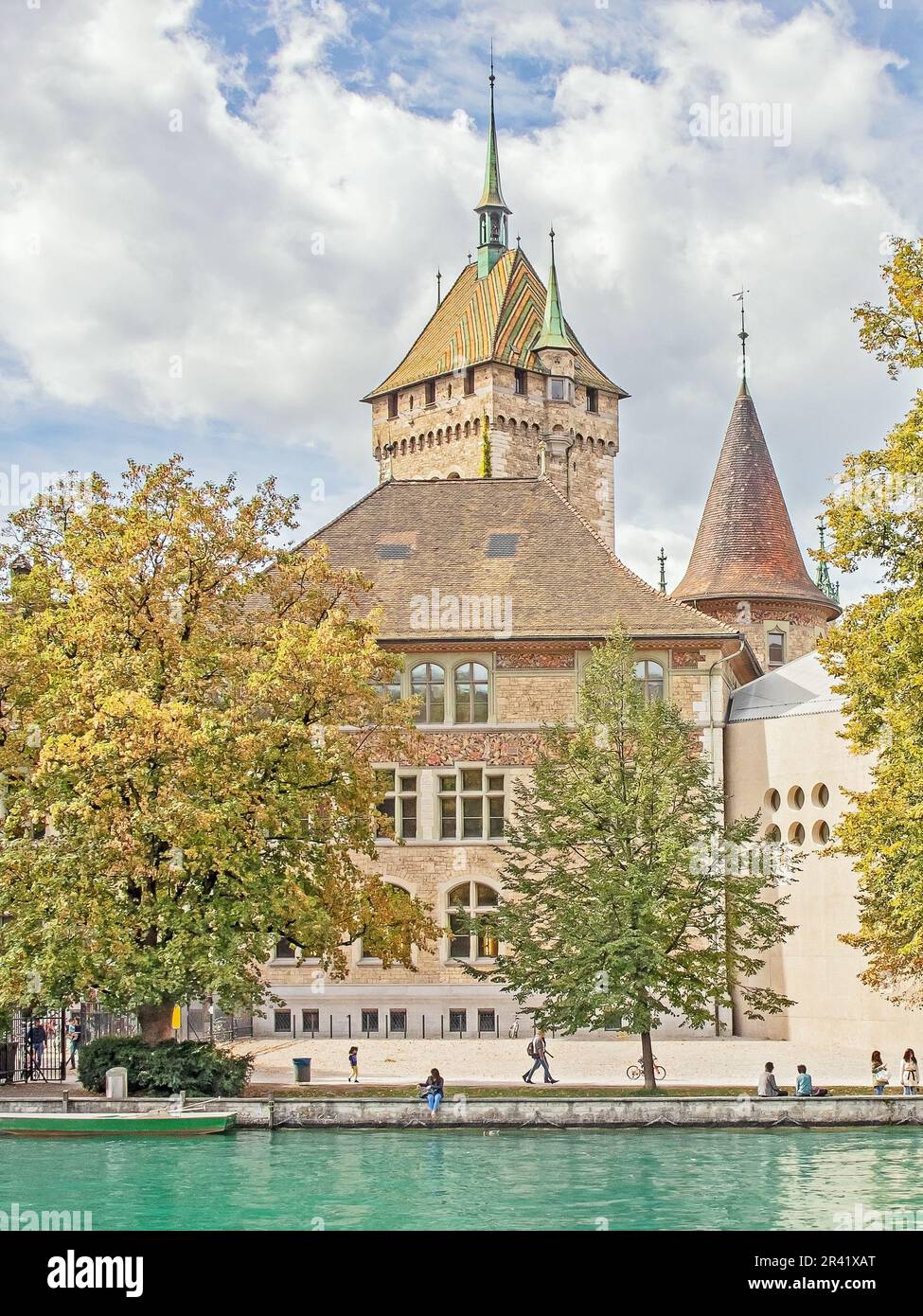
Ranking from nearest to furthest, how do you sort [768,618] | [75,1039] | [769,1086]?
[769,1086], [75,1039], [768,618]

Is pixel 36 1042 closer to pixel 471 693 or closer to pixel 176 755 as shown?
pixel 176 755

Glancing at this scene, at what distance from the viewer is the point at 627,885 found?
92.9 feet

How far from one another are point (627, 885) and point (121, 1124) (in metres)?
9.17

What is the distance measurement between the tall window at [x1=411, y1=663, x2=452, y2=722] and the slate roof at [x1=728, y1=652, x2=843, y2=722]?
684 cm

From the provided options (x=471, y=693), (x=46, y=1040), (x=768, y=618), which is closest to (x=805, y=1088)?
(x=471, y=693)

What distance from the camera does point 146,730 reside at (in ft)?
85.0

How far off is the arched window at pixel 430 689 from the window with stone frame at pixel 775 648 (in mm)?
16194

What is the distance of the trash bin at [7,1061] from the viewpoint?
29.7 meters

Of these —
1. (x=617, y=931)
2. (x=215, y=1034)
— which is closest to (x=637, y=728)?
(x=617, y=931)

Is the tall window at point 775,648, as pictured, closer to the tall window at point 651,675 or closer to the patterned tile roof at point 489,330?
the tall window at point 651,675

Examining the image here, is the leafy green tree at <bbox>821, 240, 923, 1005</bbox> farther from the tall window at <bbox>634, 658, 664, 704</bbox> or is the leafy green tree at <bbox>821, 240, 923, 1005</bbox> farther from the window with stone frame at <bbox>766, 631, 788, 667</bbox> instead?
the window with stone frame at <bbox>766, 631, 788, 667</bbox>

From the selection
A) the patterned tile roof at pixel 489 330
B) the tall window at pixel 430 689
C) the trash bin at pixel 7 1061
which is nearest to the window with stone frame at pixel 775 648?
the tall window at pixel 430 689

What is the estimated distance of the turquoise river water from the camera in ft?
63.5
